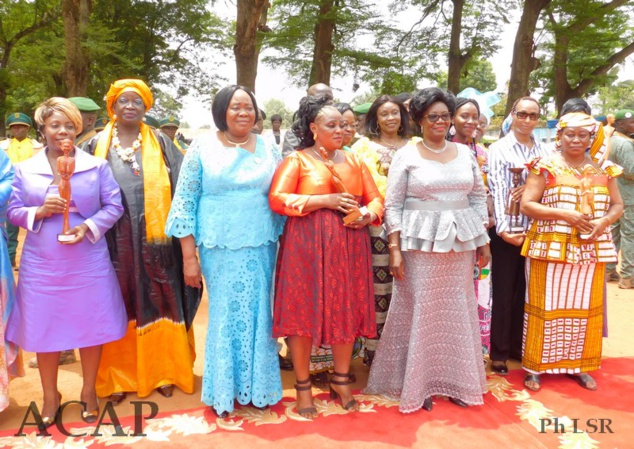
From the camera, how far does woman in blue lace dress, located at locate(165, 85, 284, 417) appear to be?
3078 mm

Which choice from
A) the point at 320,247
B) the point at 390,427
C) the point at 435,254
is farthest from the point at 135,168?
the point at 390,427

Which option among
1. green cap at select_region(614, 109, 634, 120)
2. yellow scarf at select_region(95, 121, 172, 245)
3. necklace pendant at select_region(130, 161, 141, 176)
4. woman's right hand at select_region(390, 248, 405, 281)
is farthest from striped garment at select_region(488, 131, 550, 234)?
green cap at select_region(614, 109, 634, 120)

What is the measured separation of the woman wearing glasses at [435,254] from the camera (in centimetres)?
320

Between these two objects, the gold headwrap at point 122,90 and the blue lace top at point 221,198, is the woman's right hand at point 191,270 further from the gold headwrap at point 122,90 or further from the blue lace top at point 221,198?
the gold headwrap at point 122,90

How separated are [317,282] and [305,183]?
2.04 ft

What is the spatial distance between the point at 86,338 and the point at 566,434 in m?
3.06

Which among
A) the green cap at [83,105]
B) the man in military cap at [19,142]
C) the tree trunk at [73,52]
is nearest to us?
the green cap at [83,105]

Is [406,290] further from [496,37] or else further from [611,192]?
[496,37]

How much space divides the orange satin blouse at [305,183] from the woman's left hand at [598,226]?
157cm

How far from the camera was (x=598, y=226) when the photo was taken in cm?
347

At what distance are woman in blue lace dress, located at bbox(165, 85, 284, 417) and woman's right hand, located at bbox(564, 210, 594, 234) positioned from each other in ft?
6.83

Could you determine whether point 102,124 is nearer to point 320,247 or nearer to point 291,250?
point 291,250

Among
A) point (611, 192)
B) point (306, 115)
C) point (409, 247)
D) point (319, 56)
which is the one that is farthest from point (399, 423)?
point (319, 56)

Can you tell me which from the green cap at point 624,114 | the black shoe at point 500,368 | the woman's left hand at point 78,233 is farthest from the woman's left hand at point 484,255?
the green cap at point 624,114
